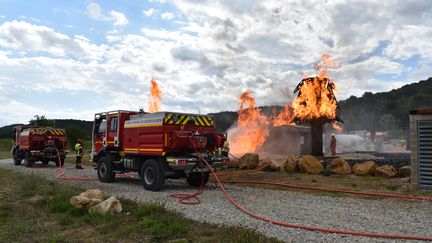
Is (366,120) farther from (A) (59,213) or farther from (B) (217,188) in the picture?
(A) (59,213)

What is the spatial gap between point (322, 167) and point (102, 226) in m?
12.5

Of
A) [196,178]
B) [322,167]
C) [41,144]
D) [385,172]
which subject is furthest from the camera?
[41,144]

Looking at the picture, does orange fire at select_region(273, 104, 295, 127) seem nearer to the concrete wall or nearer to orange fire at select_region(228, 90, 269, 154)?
orange fire at select_region(228, 90, 269, 154)

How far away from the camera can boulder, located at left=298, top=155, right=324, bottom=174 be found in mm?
18125

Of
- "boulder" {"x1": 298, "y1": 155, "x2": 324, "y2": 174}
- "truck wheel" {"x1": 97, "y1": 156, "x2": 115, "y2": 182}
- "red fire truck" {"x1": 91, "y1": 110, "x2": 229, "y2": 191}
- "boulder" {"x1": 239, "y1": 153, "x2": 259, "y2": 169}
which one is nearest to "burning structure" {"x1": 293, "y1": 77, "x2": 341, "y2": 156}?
"boulder" {"x1": 239, "y1": 153, "x2": 259, "y2": 169}

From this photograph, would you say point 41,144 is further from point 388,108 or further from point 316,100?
point 388,108

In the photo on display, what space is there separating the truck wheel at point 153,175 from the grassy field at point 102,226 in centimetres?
315

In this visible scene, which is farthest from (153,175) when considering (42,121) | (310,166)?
(42,121)

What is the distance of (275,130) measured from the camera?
36.6 m

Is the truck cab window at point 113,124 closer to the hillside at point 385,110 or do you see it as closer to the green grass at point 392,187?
the green grass at point 392,187

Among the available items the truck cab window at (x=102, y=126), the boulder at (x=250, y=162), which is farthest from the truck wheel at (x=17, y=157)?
the boulder at (x=250, y=162)

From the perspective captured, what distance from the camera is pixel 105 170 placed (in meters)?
16.5

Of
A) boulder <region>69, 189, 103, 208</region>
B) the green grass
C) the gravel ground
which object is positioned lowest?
the gravel ground

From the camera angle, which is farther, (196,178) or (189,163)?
(196,178)
